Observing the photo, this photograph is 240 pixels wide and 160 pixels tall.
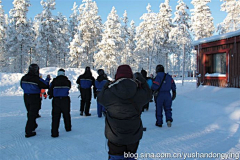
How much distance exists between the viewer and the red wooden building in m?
10.6

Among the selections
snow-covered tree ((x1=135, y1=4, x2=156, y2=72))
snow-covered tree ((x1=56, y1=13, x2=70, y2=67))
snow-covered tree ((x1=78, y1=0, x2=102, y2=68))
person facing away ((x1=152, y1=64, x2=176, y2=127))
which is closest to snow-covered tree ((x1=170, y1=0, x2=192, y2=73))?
snow-covered tree ((x1=135, y1=4, x2=156, y2=72))

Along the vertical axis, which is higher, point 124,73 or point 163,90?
point 124,73

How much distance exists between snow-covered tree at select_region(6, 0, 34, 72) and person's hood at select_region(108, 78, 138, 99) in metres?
33.3

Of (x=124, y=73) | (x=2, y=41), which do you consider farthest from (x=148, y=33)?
(x=124, y=73)

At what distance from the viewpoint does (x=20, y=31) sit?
102 feet

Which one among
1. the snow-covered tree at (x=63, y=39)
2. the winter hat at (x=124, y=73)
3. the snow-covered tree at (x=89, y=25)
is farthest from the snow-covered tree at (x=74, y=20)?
the winter hat at (x=124, y=73)

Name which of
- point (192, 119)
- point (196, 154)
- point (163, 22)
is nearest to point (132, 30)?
point (163, 22)

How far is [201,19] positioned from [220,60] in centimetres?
2313

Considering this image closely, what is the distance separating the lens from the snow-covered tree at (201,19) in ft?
103

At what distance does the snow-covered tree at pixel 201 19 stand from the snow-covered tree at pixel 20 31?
29240mm

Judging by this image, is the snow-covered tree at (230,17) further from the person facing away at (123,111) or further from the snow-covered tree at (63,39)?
the person facing away at (123,111)

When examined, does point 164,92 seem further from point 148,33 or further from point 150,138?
point 148,33

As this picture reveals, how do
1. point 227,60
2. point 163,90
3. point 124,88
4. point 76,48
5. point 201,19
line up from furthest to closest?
point 76,48
point 201,19
point 227,60
point 163,90
point 124,88

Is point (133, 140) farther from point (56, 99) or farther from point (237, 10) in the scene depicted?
point (237, 10)
